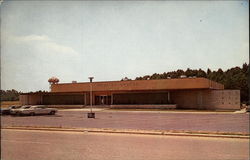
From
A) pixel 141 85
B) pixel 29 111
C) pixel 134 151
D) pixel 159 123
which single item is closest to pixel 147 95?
pixel 141 85

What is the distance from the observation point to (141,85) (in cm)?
4931

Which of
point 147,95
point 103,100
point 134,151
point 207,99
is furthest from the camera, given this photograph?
point 103,100

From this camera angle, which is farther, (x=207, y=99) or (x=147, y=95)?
(x=147, y=95)

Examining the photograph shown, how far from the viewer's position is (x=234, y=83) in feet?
221

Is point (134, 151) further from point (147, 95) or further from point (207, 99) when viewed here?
point (147, 95)

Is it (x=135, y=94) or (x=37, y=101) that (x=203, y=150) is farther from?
(x=37, y=101)

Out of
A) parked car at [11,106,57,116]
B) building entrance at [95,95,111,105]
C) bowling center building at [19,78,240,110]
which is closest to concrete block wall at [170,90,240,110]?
bowling center building at [19,78,240,110]

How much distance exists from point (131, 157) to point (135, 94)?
137 ft

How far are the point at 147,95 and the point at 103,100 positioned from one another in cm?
954

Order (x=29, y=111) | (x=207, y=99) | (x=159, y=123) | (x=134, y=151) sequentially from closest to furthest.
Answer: (x=134, y=151), (x=159, y=123), (x=29, y=111), (x=207, y=99)

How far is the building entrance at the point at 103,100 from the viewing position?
5491 centimetres

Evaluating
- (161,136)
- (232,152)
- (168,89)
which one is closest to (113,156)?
(232,152)

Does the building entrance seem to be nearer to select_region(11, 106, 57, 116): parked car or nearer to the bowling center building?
the bowling center building

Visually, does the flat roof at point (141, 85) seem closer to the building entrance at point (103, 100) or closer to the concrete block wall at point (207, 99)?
the concrete block wall at point (207, 99)
